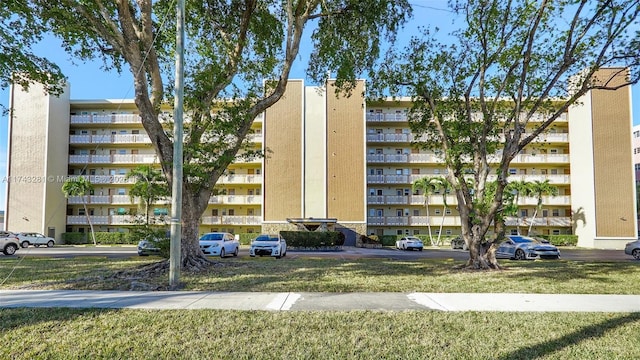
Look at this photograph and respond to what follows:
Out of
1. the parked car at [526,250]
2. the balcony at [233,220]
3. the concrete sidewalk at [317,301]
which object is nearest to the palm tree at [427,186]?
the balcony at [233,220]

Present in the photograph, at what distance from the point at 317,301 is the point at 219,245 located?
14.1 metres

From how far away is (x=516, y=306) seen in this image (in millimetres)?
7500

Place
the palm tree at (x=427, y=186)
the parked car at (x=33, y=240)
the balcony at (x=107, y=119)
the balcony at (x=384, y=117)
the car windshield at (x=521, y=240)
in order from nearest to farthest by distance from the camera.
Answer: the car windshield at (x=521, y=240)
the parked car at (x=33, y=240)
the palm tree at (x=427, y=186)
the balcony at (x=384, y=117)
the balcony at (x=107, y=119)

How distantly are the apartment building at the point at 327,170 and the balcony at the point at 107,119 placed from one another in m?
0.11

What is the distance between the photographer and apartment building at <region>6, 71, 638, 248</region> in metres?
40.5

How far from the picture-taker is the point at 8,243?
23.6 m

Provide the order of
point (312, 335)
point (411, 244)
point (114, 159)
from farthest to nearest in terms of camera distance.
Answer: point (114, 159) → point (411, 244) → point (312, 335)

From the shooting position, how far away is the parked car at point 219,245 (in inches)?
808

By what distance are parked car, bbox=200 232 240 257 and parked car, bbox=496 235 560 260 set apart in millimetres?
14201

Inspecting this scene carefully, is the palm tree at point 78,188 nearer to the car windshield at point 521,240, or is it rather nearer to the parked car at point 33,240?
the parked car at point 33,240

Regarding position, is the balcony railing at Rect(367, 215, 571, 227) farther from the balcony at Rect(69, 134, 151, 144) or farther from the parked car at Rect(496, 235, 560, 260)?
the balcony at Rect(69, 134, 151, 144)

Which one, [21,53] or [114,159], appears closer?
[21,53]

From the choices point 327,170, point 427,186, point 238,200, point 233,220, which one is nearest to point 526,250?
point 427,186

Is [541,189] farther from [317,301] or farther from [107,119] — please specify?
[107,119]
